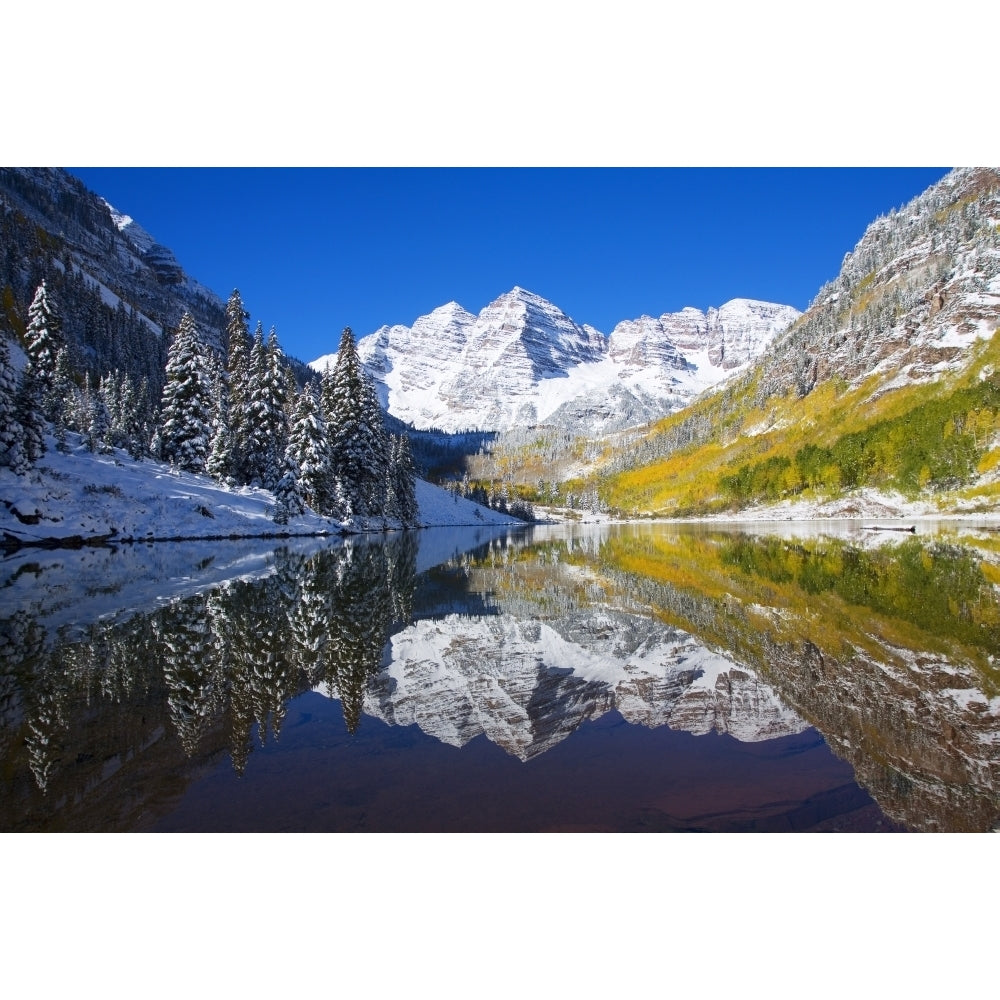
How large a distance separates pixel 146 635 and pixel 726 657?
10.4 meters

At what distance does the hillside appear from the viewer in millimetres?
89812

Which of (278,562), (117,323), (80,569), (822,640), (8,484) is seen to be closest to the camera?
(822,640)

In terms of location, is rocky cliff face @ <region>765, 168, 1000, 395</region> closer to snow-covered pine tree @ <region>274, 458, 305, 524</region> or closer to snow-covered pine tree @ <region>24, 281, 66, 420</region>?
snow-covered pine tree @ <region>274, 458, 305, 524</region>

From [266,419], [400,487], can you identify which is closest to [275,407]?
[266,419]

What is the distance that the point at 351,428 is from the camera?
209 feet

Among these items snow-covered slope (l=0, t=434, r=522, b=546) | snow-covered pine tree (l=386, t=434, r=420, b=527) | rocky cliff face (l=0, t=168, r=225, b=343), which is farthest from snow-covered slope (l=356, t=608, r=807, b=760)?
rocky cliff face (l=0, t=168, r=225, b=343)

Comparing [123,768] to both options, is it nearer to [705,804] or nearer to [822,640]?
[705,804]

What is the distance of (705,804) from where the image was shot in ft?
18.7

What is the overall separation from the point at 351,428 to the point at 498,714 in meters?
58.2

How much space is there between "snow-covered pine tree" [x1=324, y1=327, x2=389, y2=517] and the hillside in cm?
7199

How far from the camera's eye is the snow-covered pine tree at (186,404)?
173 ft

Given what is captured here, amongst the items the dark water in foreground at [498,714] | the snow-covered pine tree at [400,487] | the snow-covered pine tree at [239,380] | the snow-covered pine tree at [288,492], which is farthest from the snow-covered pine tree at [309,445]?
the dark water in foreground at [498,714]

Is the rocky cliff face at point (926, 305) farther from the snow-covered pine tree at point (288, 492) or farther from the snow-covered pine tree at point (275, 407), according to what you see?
the snow-covered pine tree at point (288, 492)

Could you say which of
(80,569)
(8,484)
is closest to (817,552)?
(80,569)
